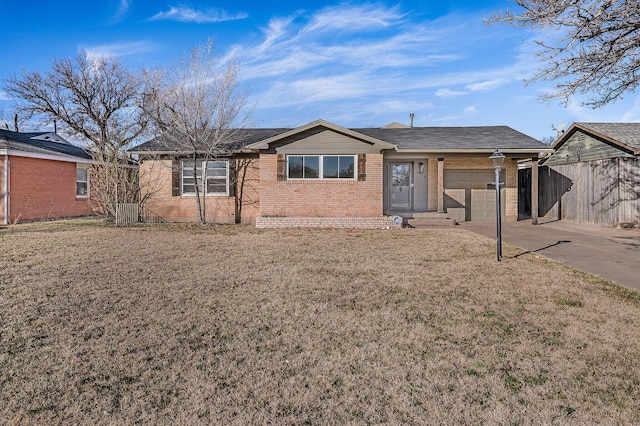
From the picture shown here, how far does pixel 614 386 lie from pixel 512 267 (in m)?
3.98

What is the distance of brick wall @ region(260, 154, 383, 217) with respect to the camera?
12781 millimetres

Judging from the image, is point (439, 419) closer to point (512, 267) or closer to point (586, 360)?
point (586, 360)

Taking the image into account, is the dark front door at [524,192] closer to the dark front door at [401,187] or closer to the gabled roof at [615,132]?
the gabled roof at [615,132]

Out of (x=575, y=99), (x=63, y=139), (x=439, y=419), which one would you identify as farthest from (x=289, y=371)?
(x=63, y=139)

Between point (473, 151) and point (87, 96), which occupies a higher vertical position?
point (87, 96)

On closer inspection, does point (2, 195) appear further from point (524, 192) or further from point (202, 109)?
point (524, 192)

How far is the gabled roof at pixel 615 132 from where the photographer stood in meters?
12.2

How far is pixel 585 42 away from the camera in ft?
21.1

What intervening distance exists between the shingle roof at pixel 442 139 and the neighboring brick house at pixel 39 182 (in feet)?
14.3

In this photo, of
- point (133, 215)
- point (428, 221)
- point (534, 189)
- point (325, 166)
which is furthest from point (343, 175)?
point (133, 215)

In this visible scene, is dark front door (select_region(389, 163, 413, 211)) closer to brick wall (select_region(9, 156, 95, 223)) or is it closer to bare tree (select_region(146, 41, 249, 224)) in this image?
bare tree (select_region(146, 41, 249, 224))

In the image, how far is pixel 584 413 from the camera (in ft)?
7.66

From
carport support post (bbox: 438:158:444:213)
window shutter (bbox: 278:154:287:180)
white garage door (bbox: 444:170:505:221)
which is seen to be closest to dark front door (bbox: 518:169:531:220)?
white garage door (bbox: 444:170:505:221)

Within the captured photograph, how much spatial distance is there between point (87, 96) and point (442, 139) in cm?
2314
